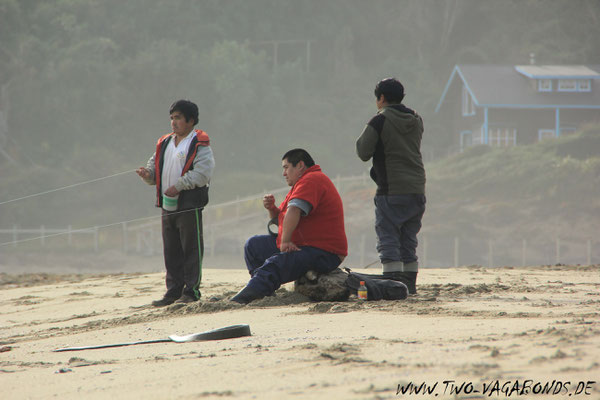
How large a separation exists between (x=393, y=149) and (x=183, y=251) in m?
1.90

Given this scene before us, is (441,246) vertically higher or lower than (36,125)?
lower

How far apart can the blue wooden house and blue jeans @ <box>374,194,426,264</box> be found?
33423 millimetres

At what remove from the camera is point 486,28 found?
180 ft

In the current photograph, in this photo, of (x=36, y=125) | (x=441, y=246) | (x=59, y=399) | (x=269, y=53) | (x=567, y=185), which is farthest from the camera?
(x=269, y=53)

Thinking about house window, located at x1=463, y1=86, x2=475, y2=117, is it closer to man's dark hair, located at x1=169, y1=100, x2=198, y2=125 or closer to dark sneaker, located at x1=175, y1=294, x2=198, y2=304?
man's dark hair, located at x1=169, y1=100, x2=198, y2=125

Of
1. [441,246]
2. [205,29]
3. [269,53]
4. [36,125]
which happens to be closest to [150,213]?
[36,125]

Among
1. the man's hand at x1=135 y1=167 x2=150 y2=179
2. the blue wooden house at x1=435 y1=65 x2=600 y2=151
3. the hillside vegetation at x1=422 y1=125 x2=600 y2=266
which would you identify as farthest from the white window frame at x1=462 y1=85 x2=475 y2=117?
the man's hand at x1=135 y1=167 x2=150 y2=179

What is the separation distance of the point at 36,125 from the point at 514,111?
24.8 metres

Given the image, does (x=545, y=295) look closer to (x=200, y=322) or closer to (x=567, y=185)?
(x=200, y=322)

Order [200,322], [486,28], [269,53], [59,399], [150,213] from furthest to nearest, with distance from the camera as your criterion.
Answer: [486,28] → [269,53] → [150,213] → [200,322] → [59,399]

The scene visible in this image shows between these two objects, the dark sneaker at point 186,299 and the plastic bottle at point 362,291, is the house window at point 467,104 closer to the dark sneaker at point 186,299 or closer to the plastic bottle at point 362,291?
the dark sneaker at point 186,299

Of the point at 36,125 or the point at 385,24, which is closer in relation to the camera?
the point at 36,125

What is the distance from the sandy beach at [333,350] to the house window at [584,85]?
120ft

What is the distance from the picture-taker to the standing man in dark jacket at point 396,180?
5199 millimetres
